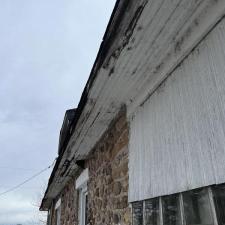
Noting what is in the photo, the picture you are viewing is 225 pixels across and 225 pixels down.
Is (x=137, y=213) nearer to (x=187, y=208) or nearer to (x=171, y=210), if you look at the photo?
(x=171, y=210)

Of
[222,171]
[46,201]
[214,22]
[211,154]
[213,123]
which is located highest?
[46,201]

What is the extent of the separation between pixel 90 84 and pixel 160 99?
1.95 feet

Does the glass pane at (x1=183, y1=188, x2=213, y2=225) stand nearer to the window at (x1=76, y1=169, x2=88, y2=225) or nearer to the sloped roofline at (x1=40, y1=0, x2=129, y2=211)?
the sloped roofline at (x1=40, y1=0, x2=129, y2=211)

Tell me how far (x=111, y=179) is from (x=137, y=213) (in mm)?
961

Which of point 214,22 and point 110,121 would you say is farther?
point 110,121

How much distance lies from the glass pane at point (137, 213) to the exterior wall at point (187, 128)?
0.07 m

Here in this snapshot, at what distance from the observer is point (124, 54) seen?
221cm

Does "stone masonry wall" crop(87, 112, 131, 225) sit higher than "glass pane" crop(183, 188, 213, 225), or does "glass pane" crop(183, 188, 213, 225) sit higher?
"stone masonry wall" crop(87, 112, 131, 225)

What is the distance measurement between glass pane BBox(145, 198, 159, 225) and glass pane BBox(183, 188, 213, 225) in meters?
0.39

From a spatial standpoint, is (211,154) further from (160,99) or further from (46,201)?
(46,201)

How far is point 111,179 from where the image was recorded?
352 centimetres

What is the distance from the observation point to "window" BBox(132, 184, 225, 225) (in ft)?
5.29

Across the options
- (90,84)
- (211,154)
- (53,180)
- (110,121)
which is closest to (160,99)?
(90,84)

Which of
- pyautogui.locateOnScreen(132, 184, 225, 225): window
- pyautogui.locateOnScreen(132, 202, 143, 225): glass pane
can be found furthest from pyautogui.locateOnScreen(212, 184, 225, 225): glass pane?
pyautogui.locateOnScreen(132, 202, 143, 225): glass pane
